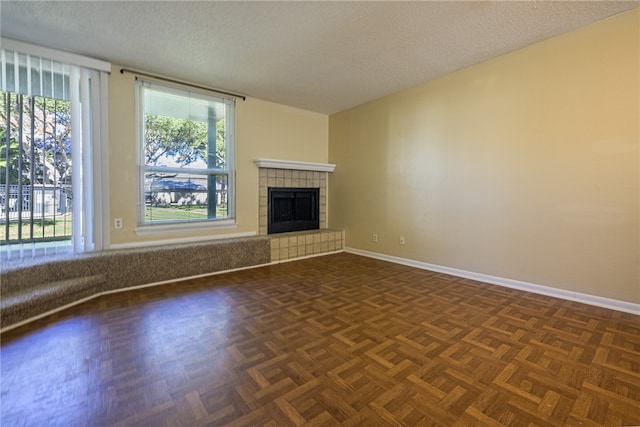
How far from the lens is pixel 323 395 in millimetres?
1518

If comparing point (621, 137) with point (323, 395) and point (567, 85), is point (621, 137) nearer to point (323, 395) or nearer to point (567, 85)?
point (567, 85)

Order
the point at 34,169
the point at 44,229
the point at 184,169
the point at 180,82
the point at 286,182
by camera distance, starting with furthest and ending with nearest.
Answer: the point at 286,182 < the point at 184,169 < the point at 180,82 < the point at 44,229 < the point at 34,169

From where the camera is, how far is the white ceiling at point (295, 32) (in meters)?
2.36

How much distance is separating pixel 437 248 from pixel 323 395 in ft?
9.54

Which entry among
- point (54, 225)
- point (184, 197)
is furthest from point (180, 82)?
point (54, 225)

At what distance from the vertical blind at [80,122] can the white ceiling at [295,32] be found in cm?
20

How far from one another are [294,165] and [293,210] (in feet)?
2.68

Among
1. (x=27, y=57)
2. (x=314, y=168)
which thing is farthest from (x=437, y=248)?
(x=27, y=57)

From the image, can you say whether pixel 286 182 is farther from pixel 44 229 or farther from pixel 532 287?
pixel 532 287

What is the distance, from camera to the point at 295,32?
2703 millimetres

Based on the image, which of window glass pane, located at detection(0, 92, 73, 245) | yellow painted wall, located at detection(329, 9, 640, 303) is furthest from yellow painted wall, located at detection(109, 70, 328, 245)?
yellow painted wall, located at detection(329, 9, 640, 303)

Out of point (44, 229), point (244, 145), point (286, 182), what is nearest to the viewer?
point (44, 229)

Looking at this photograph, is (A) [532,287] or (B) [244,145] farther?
(B) [244,145]

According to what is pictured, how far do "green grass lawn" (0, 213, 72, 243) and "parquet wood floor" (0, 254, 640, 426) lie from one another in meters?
0.88
